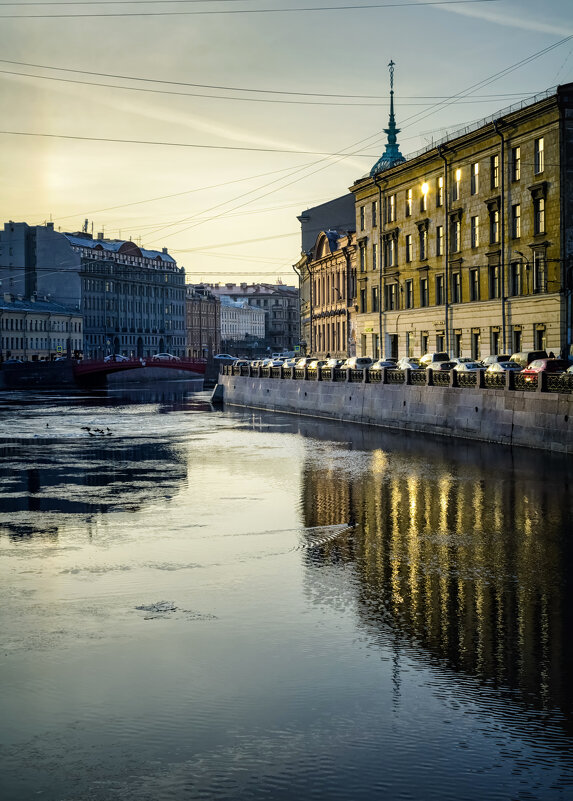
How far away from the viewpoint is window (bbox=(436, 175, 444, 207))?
6212 cm

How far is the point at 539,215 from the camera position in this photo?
169 feet

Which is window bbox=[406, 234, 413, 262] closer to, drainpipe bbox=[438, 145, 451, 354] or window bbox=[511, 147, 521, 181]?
drainpipe bbox=[438, 145, 451, 354]

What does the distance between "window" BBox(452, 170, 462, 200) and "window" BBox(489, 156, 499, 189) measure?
3769 mm

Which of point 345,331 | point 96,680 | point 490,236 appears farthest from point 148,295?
point 96,680

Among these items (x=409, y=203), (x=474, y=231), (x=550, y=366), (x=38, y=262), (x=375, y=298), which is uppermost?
(x=38, y=262)

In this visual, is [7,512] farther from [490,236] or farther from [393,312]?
[393,312]

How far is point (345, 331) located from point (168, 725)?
3252 inches

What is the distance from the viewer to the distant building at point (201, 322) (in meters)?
180

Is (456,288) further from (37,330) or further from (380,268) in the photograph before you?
(37,330)

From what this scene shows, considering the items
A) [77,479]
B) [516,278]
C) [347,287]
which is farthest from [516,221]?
[347,287]

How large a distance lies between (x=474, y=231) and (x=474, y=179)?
2.72 m

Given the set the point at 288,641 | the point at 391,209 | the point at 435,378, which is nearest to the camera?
the point at 288,641

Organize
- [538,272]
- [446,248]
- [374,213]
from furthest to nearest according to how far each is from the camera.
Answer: [374,213] < [446,248] < [538,272]

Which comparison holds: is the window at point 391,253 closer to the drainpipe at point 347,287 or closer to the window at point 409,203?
the window at point 409,203
